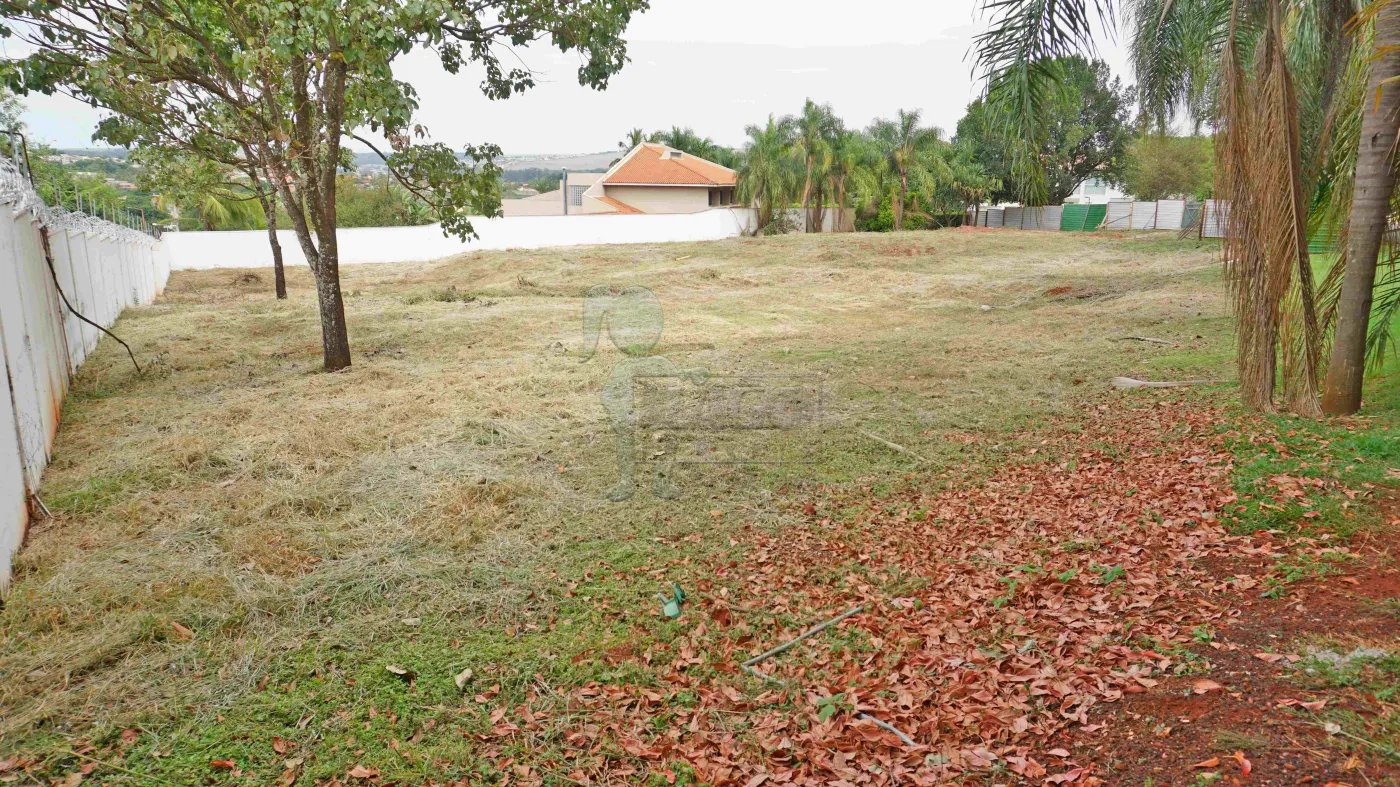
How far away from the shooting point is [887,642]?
12.4 feet

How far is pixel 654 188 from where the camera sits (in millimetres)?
41344

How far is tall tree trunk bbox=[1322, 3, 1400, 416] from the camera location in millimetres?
4980

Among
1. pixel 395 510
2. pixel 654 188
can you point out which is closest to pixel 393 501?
pixel 395 510

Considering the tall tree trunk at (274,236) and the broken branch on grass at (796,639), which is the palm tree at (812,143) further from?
the broken branch on grass at (796,639)

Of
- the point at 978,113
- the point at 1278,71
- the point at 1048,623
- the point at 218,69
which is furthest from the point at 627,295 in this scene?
the point at 1048,623

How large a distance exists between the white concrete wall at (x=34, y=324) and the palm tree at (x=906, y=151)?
116 feet

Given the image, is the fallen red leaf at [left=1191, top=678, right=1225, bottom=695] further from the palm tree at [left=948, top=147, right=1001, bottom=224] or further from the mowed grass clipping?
the palm tree at [left=948, top=147, right=1001, bottom=224]

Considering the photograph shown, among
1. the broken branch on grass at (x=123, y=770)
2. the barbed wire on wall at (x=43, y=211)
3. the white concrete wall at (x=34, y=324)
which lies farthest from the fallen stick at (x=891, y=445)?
the barbed wire on wall at (x=43, y=211)

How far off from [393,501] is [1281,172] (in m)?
6.47

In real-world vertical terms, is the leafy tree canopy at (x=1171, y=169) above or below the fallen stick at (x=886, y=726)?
above

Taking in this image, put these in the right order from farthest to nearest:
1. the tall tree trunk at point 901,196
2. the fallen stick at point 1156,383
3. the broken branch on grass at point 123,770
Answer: the tall tree trunk at point 901,196 < the fallen stick at point 1156,383 < the broken branch on grass at point 123,770

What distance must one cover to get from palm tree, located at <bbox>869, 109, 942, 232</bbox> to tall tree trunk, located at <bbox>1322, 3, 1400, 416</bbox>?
119ft

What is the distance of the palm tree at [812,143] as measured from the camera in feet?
125

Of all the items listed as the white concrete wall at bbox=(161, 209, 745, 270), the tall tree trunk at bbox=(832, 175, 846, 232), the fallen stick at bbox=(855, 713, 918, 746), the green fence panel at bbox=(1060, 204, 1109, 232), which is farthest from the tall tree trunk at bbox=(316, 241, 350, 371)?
the green fence panel at bbox=(1060, 204, 1109, 232)
